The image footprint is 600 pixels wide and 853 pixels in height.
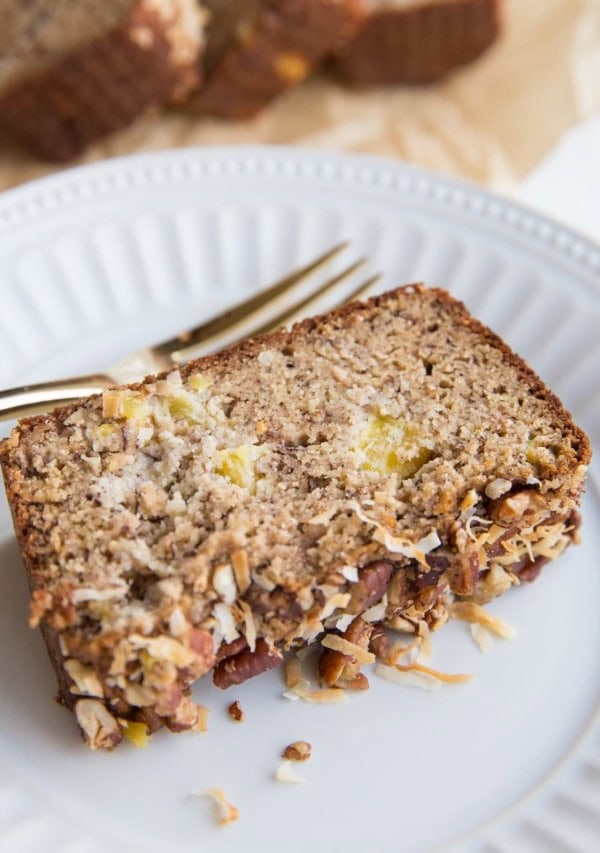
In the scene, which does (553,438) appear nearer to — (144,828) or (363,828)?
(363,828)

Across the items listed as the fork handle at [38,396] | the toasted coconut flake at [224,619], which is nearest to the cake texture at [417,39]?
the fork handle at [38,396]

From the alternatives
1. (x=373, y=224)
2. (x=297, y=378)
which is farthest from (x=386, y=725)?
(x=373, y=224)

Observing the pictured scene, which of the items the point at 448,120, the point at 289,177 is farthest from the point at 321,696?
the point at 448,120

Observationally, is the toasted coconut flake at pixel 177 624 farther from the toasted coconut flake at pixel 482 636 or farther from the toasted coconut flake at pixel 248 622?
the toasted coconut flake at pixel 482 636

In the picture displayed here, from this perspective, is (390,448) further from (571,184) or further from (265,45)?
(265,45)

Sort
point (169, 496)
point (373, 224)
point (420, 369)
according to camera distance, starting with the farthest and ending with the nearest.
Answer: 1. point (373, 224)
2. point (420, 369)
3. point (169, 496)

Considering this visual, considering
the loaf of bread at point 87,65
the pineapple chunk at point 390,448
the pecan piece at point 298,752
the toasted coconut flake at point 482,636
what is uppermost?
the loaf of bread at point 87,65

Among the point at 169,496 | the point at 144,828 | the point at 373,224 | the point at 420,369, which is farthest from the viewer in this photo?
the point at 373,224

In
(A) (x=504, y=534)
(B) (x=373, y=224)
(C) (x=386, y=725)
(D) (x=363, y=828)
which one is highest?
(B) (x=373, y=224)
